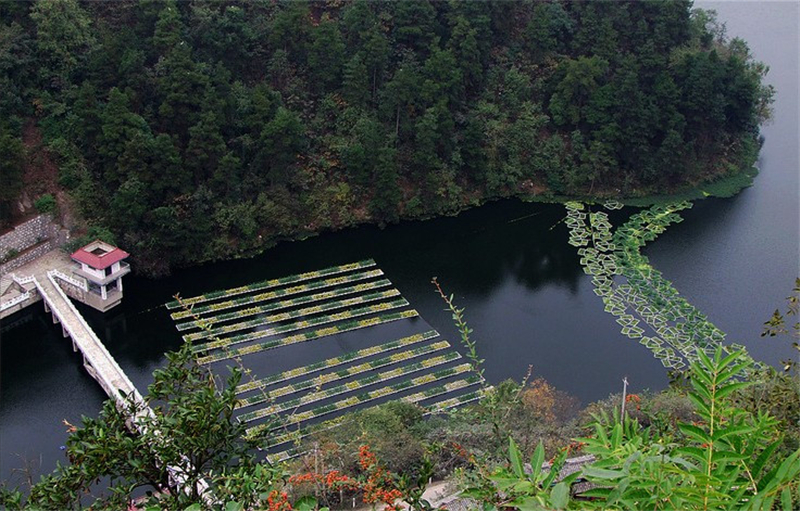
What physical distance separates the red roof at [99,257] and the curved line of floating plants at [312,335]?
3102 millimetres

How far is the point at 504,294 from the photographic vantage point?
19.6 meters

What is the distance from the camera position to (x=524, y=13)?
26062mm

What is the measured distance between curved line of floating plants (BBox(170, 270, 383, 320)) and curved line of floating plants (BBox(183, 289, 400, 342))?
63 cm

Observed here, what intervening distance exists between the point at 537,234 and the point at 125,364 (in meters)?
10.9

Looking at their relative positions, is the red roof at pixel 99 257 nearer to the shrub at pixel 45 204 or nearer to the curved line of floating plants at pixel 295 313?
the shrub at pixel 45 204

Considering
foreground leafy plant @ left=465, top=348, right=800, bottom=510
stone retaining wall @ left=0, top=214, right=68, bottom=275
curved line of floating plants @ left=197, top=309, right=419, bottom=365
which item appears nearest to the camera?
foreground leafy plant @ left=465, top=348, right=800, bottom=510

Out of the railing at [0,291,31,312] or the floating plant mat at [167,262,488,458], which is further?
the railing at [0,291,31,312]

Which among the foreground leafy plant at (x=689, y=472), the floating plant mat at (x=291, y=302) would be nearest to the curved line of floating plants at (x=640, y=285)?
the floating plant mat at (x=291, y=302)

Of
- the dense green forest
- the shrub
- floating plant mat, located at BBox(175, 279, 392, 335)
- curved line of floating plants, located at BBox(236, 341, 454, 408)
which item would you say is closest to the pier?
the shrub

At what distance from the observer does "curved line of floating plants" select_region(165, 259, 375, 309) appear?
18.8 m

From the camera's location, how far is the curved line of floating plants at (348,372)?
15918 mm

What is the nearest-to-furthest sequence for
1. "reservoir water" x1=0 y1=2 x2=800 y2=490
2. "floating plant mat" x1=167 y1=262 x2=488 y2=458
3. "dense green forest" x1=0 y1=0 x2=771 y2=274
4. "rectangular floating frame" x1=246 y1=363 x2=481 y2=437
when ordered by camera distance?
"rectangular floating frame" x1=246 y1=363 x2=481 y2=437 → "floating plant mat" x1=167 y1=262 x2=488 y2=458 → "reservoir water" x1=0 y1=2 x2=800 y2=490 → "dense green forest" x1=0 y1=0 x2=771 y2=274

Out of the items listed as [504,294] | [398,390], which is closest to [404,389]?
[398,390]

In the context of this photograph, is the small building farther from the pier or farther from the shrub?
the shrub
